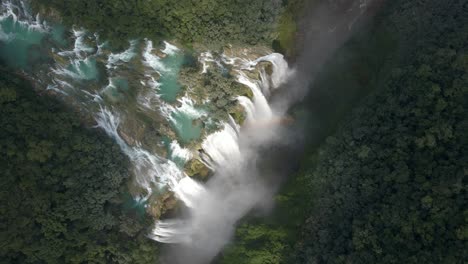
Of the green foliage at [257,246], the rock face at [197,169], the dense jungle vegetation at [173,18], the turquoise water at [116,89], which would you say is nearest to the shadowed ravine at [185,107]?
the turquoise water at [116,89]

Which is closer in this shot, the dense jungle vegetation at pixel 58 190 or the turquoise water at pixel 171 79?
the dense jungle vegetation at pixel 58 190

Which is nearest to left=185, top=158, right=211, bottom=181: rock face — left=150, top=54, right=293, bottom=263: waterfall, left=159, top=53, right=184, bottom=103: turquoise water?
left=150, top=54, right=293, bottom=263: waterfall

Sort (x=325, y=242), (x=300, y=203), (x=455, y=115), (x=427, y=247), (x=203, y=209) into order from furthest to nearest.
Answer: (x=203, y=209) < (x=300, y=203) < (x=325, y=242) < (x=455, y=115) < (x=427, y=247)

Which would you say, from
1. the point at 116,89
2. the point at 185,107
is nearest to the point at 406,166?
the point at 185,107

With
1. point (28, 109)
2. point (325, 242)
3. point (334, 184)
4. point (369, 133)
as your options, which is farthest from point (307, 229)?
point (28, 109)

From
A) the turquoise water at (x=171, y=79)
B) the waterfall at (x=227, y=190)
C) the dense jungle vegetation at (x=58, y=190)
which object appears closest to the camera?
the dense jungle vegetation at (x=58, y=190)

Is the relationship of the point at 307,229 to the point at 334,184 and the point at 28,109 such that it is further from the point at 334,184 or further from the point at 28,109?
the point at 28,109

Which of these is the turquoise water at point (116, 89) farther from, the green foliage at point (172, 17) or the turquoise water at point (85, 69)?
the green foliage at point (172, 17)
